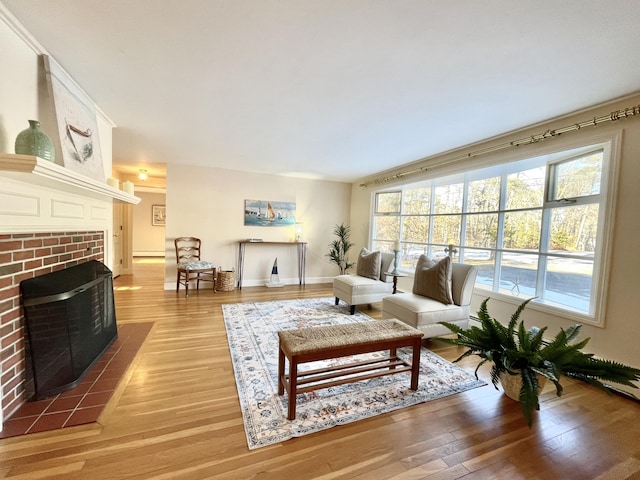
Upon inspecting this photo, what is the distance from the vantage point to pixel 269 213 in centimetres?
536

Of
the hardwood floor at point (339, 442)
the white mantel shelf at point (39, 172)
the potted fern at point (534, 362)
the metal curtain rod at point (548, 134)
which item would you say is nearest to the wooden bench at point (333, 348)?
the hardwood floor at point (339, 442)

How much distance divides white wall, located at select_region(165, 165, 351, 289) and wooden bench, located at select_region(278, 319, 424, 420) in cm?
361

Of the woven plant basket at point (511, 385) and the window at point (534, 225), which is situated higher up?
the window at point (534, 225)

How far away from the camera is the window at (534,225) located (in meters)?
2.33

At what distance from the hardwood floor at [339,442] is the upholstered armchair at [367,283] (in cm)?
185

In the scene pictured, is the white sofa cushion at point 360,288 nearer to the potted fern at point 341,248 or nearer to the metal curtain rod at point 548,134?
the potted fern at point 341,248

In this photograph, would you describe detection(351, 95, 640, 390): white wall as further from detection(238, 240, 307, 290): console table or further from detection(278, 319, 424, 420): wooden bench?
detection(238, 240, 307, 290): console table

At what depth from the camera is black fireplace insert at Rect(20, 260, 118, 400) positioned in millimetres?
1678

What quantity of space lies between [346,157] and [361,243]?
2189 mm

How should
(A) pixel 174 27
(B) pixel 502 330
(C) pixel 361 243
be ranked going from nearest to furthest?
1. (A) pixel 174 27
2. (B) pixel 502 330
3. (C) pixel 361 243

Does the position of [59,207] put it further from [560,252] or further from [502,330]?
[560,252]

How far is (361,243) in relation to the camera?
5.65m

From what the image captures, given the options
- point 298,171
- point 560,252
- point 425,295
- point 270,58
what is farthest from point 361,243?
point 270,58

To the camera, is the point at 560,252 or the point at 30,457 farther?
the point at 560,252
